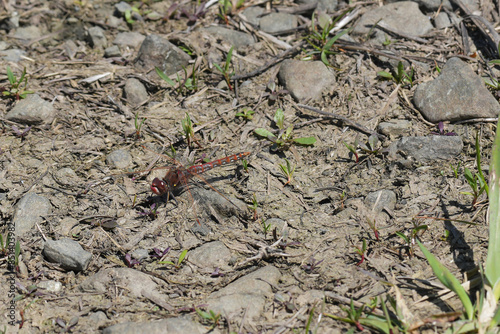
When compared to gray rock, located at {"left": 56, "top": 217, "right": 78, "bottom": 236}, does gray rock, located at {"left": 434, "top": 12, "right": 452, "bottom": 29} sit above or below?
above

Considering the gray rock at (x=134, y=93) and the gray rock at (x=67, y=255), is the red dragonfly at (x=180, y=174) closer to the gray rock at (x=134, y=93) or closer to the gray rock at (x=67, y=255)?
the gray rock at (x=67, y=255)

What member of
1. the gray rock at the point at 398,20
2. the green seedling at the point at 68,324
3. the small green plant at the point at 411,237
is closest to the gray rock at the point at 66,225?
the green seedling at the point at 68,324

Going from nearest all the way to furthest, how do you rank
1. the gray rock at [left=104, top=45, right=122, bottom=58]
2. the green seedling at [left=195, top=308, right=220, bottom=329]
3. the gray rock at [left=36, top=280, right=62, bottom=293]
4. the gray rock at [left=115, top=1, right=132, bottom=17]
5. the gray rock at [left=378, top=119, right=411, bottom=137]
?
the green seedling at [left=195, top=308, right=220, bottom=329] → the gray rock at [left=36, top=280, right=62, bottom=293] → the gray rock at [left=378, top=119, right=411, bottom=137] → the gray rock at [left=104, top=45, right=122, bottom=58] → the gray rock at [left=115, top=1, right=132, bottom=17]

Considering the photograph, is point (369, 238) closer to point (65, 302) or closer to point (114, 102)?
point (65, 302)

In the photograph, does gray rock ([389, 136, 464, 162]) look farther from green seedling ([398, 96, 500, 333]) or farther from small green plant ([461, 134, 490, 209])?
green seedling ([398, 96, 500, 333])

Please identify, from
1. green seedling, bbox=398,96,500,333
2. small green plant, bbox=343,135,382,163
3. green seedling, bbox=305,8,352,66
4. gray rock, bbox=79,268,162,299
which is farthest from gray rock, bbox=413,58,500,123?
gray rock, bbox=79,268,162,299

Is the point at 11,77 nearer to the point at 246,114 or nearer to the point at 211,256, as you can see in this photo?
the point at 246,114

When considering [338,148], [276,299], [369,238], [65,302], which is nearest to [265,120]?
[338,148]
